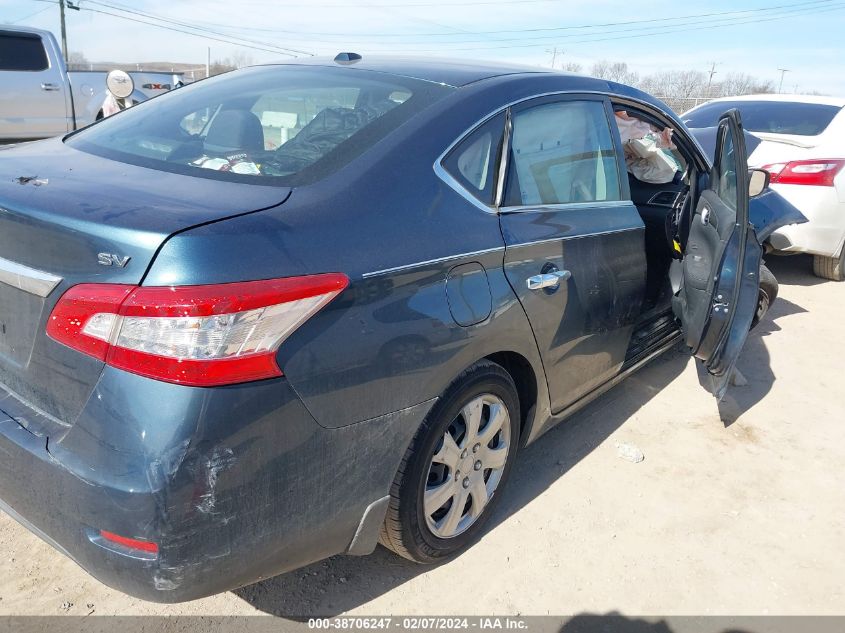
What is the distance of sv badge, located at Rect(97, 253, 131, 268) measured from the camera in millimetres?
1608

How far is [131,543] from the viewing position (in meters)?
1.66

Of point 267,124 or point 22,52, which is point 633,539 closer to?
point 267,124

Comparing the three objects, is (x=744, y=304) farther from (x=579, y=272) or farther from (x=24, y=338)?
(x=24, y=338)

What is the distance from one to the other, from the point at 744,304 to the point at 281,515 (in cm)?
257

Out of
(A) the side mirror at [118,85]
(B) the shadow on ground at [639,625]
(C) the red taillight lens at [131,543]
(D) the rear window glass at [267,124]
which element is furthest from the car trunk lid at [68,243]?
(A) the side mirror at [118,85]

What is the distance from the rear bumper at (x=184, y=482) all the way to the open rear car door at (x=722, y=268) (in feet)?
6.48

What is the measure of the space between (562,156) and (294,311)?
163 centimetres

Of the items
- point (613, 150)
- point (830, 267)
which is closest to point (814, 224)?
point (830, 267)

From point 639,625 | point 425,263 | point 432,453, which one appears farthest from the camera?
point 639,625

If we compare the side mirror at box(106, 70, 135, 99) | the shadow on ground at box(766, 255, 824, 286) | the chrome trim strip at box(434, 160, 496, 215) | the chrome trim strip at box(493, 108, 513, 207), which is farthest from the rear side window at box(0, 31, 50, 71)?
the shadow on ground at box(766, 255, 824, 286)

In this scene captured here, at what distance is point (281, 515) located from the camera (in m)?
1.79

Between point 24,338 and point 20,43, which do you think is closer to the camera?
point 24,338

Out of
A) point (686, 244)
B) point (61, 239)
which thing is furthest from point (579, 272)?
point (61, 239)

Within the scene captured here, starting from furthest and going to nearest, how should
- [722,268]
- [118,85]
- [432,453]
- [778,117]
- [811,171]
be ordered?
[778,117], [118,85], [811,171], [722,268], [432,453]
